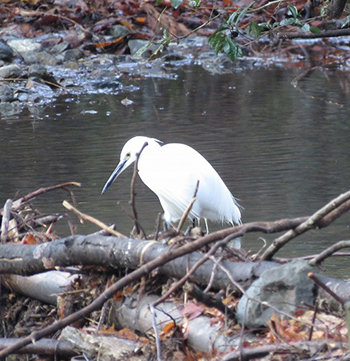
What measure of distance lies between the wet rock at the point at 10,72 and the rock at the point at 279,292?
38.7ft

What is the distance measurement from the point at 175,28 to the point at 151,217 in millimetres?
11288

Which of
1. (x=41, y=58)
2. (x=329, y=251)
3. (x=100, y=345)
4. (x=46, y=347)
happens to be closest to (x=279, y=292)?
(x=329, y=251)

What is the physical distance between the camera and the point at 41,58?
15828mm

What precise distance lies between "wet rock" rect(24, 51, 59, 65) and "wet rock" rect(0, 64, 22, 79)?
5.16ft

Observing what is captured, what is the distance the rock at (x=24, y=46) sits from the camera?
1618 centimetres

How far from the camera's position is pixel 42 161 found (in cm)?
882

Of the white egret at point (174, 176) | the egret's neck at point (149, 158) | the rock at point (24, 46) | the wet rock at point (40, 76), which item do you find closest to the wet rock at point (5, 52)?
the rock at point (24, 46)

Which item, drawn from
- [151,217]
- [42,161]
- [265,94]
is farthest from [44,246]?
[265,94]

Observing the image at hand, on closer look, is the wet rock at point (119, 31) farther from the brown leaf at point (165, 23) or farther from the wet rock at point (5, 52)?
the wet rock at point (5, 52)

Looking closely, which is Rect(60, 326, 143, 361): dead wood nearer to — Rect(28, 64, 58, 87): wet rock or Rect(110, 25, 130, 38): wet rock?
Rect(28, 64, 58, 87): wet rock

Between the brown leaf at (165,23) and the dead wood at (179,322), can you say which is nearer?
the dead wood at (179,322)

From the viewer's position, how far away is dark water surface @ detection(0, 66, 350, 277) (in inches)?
268

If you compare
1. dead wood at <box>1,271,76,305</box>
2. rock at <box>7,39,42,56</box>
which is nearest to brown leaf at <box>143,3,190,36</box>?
rock at <box>7,39,42,56</box>

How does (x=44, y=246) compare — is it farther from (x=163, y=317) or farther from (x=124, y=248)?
(x=163, y=317)
